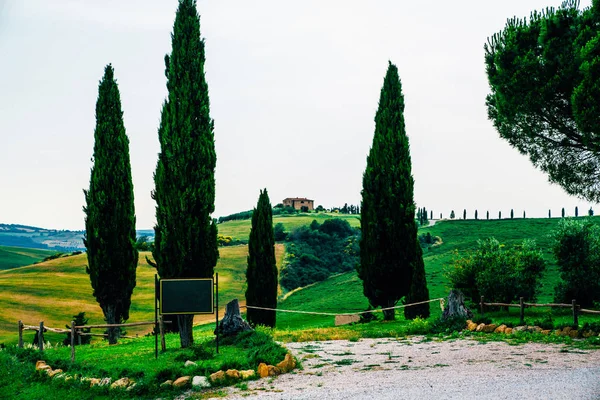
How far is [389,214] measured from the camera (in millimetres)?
28672

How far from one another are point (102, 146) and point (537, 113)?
18493 mm

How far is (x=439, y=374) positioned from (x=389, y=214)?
631 inches

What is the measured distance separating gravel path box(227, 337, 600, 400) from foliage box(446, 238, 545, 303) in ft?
43.0

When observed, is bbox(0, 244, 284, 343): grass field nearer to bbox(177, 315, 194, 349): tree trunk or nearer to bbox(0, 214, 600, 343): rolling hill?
bbox(0, 214, 600, 343): rolling hill

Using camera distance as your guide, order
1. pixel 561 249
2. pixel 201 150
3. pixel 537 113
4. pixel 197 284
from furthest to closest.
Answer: pixel 561 249 → pixel 537 113 → pixel 201 150 → pixel 197 284

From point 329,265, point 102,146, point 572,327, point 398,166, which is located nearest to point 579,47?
point 572,327

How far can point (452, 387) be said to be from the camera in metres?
11.7

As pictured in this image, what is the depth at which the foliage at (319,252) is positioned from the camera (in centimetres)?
6307

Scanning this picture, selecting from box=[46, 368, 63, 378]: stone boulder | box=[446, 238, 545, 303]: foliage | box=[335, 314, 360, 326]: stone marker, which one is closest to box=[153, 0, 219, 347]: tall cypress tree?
box=[46, 368, 63, 378]: stone boulder

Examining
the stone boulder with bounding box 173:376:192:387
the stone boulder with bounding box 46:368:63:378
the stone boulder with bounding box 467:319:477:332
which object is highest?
the stone boulder with bounding box 173:376:192:387

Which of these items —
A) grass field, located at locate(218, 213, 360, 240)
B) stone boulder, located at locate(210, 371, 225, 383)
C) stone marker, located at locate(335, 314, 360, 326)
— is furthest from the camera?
grass field, located at locate(218, 213, 360, 240)

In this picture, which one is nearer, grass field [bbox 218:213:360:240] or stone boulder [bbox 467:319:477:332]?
stone boulder [bbox 467:319:477:332]

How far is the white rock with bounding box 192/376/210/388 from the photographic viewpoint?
503 inches

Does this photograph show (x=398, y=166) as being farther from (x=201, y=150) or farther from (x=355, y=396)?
(x=355, y=396)
